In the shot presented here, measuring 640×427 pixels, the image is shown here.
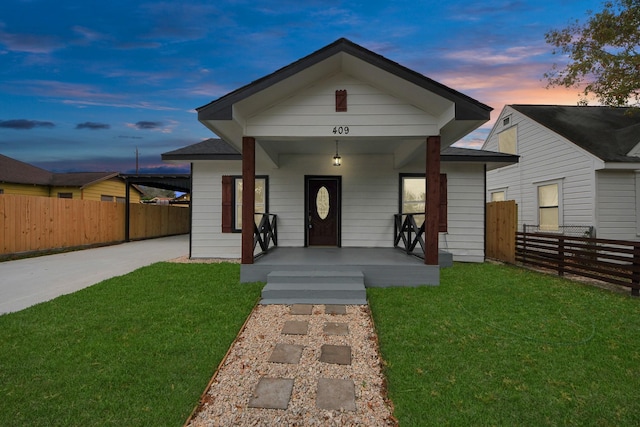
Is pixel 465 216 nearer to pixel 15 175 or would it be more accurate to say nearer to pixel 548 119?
pixel 548 119

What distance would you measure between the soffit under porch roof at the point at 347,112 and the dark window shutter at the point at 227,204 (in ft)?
9.14

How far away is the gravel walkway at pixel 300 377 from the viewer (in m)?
2.06

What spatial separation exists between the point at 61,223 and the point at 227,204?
6.06 m

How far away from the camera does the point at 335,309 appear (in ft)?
13.6

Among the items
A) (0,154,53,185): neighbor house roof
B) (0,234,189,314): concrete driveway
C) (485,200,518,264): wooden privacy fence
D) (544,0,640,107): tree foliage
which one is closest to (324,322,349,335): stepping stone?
(0,234,189,314): concrete driveway

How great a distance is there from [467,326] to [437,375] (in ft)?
4.11

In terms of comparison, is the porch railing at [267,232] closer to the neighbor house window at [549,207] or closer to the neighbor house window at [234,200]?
the neighbor house window at [234,200]

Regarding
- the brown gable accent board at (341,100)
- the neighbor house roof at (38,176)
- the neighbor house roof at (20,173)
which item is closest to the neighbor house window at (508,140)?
the brown gable accent board at (341,100)

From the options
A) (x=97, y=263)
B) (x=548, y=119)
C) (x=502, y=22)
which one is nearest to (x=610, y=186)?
(x=548, y=119)

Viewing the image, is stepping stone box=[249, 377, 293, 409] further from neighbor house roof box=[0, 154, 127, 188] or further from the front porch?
neighbor house roof box=[0, 154, 127, 188]

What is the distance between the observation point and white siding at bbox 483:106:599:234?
8.56 meters

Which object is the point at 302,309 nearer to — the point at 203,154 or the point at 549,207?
the point at 203,154

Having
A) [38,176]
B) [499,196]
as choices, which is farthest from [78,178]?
[499,196]

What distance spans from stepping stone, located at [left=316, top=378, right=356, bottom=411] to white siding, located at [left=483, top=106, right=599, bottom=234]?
367 inches
